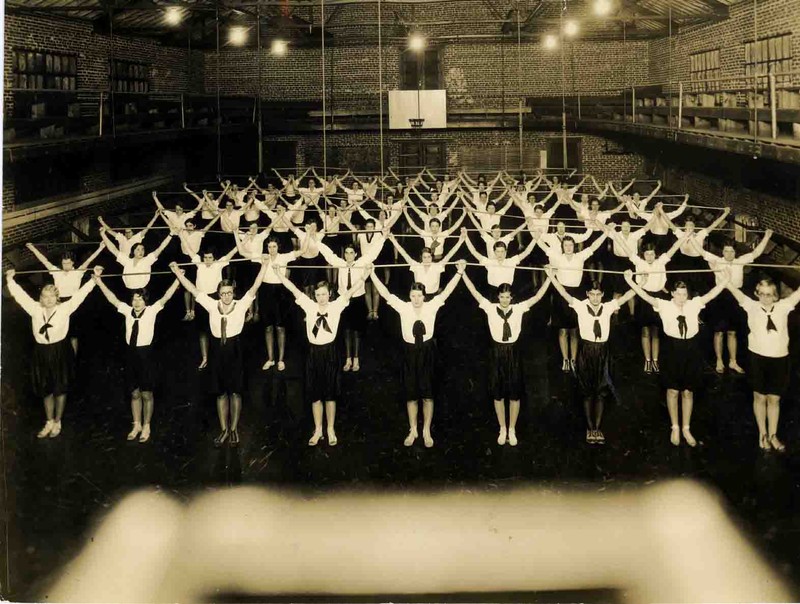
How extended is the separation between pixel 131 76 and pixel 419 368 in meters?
14.3

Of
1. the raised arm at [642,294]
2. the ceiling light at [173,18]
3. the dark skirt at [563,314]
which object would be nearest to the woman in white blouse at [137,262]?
the dark skirt at [563,314]

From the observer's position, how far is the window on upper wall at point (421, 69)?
21.5 m

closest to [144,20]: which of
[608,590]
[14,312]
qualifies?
[14,312]

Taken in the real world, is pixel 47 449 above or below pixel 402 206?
below

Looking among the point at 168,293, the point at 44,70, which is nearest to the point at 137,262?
the point at 168,293

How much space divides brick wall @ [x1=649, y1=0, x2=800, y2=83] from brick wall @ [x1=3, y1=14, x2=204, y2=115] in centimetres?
1225

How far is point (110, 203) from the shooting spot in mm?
14922

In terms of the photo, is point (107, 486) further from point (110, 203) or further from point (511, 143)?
point (511, 143)

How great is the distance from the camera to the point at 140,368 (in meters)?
6.68

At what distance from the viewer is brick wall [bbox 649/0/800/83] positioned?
1217cm

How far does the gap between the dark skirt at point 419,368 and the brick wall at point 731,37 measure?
6359mm

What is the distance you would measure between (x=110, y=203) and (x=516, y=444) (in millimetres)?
11447

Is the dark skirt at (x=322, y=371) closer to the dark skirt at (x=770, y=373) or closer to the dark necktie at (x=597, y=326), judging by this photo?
the dark necktie at (x=597, y=326)

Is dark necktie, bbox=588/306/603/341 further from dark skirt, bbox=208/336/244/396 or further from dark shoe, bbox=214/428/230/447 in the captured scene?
dark shoe, bbox=214/428/230/447
